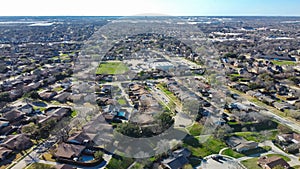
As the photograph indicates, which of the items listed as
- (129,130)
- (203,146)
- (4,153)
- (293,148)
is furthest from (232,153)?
(4,153)

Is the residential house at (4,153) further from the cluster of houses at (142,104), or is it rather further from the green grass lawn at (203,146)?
the green grass lawn at (203,146)

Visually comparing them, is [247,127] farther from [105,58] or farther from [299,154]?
[105,58]

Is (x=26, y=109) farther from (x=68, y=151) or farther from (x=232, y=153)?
(x=232, y=153)

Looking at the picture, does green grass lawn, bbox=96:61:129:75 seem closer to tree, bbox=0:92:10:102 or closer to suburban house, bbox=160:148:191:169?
tree, bbox=0:92:10:102

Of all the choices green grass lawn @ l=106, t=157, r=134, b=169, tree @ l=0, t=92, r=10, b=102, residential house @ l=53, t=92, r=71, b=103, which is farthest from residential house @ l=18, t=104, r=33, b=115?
green grass lawn @ l=106, t=157, r=134, b=169

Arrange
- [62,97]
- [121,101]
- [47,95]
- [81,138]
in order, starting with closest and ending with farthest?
[81,138], [121,101], [62,97], [47,95]

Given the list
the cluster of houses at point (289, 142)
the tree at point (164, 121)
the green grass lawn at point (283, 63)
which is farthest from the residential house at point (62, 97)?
the green grass lawn at point (283, 63)
